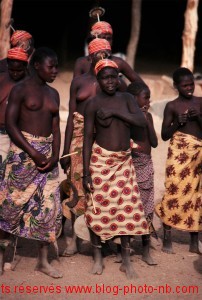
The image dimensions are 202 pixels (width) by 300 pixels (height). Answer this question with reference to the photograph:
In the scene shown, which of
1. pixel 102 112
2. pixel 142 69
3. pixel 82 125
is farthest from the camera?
pixel 142 69

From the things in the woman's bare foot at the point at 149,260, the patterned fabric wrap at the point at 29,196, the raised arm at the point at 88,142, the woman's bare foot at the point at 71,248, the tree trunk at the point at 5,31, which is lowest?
the woman's bare foot at the point at 149,260

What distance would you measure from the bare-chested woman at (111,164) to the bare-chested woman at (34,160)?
0.27 meters

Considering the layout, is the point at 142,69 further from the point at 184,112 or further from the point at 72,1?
the point at 184,112

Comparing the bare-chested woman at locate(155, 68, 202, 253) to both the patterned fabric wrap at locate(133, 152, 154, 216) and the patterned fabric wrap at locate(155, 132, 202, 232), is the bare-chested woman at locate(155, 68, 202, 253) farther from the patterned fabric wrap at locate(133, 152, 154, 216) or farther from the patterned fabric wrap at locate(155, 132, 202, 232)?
the patterned fabric wrap at locate(133, 152, 154, 216)

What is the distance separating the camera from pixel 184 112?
5.62m

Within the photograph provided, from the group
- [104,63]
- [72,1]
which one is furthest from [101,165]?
[72,1]

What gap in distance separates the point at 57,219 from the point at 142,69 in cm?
1251

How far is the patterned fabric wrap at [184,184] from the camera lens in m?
5.68

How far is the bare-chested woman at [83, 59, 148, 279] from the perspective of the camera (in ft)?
16.6

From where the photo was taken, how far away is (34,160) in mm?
4949

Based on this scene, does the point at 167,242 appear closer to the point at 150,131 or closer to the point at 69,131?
the point at 150,131

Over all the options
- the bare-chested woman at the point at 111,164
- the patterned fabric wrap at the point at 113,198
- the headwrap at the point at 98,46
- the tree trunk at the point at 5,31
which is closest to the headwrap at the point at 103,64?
the bare-chested woman at the point at 111,164

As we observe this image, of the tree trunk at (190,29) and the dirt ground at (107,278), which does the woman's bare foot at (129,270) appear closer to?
the dirt ground at (107,278)

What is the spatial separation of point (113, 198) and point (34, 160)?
0.67 m
